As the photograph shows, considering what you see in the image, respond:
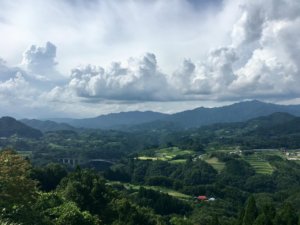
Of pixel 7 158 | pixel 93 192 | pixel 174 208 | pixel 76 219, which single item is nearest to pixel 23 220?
pixel 7 158

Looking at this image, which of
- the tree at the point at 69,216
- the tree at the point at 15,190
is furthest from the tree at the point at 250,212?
the tree at the point at 15,190

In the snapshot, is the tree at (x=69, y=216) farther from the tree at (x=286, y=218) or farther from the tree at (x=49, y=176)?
the tree at (x=286, y=218)

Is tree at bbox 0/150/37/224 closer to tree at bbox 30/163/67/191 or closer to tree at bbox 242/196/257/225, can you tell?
tree at bbox 30/163/67/191

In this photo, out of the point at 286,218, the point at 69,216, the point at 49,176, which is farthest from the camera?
the point at 49,176

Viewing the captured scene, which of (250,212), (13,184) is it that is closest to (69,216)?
(13,184)

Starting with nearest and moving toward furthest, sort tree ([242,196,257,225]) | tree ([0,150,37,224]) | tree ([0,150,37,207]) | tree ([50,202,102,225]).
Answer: tree ([0,150,37,224]), tree ([0,150,37,207]), tree ([50,202,102,225]), tree ([242,196,257,225])

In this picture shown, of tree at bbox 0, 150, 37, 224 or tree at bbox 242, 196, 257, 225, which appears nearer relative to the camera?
tree at bbox 0, 150, 37, 224

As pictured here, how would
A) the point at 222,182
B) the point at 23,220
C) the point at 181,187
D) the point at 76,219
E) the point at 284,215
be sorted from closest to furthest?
the point at 23,220, the point at 76,219, the point at 284,215, the point at 181,187, the point at 222,182

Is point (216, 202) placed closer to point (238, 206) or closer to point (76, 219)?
point (238, 206)

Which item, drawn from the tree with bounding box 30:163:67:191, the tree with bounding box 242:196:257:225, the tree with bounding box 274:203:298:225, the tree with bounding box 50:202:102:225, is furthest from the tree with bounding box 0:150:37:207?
the tree with bounding box 242:196:257:225

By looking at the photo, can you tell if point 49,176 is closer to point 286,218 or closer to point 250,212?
point 250,212

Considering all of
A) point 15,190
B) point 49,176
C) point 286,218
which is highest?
point 15,190
